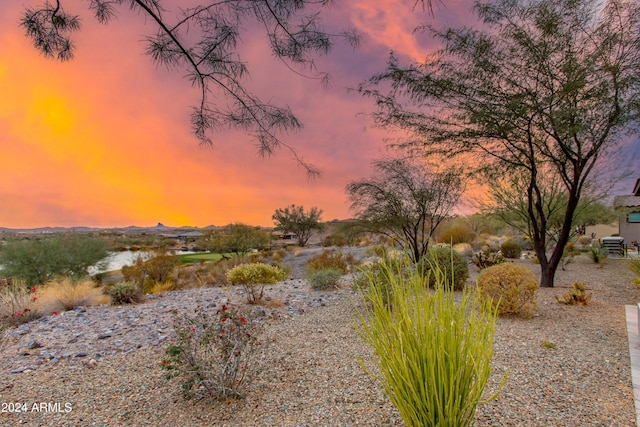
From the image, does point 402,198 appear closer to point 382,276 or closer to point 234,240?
point 382,276

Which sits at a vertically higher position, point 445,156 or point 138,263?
→ point 445,156

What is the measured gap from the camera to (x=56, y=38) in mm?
3877

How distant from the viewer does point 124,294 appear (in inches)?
319

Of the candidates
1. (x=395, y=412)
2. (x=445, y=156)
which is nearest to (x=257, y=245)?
(x=445, y=156)

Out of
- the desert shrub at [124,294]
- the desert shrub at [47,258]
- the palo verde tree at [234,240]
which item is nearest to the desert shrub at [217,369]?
the desert shrub at [124,294]

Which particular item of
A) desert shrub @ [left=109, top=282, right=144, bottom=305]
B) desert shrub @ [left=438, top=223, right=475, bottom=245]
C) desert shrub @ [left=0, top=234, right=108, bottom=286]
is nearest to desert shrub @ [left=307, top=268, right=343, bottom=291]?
desert shrub @ [left=109, top=282, right=144, bottom=305]

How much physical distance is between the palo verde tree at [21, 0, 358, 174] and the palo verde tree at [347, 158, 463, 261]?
27.8 ft

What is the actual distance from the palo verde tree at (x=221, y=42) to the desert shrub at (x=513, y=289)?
4221 mm

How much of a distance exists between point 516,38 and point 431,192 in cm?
609

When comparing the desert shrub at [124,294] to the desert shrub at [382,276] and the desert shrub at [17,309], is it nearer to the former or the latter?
the desert shrub at [17,309]

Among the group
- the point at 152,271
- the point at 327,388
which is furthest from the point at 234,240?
the point at 327,388

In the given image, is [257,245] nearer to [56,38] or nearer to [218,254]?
[218,254]

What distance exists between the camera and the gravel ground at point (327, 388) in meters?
2.94

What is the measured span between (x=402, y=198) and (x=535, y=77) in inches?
242
